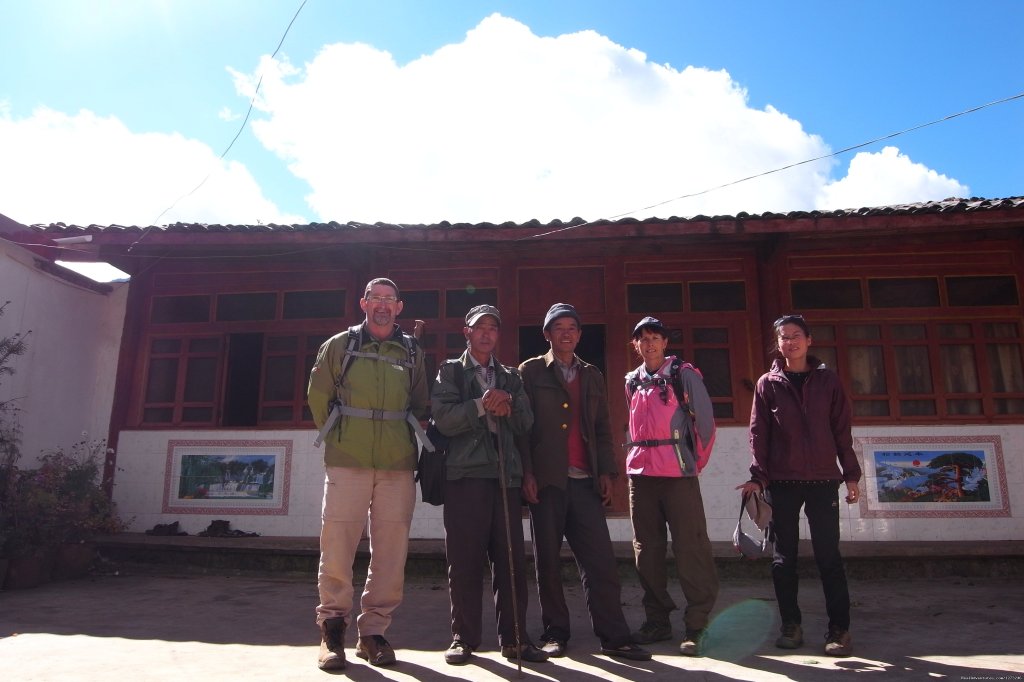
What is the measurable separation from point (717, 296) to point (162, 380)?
6005mm

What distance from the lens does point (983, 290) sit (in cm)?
673

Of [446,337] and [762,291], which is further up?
[762,291]

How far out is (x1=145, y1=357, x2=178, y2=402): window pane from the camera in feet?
23.8

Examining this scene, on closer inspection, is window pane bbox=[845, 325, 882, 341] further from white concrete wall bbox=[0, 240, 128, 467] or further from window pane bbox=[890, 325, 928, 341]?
white concrete wall bbox=[0, 240, 128, 467]

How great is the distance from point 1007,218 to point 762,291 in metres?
2.11

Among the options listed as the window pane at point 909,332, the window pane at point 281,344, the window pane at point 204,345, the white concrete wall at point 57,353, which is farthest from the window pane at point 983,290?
the white concrete wall at point 57,353

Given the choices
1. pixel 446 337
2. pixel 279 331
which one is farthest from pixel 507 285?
pixel 279 331

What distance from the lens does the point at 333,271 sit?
23.9 feet

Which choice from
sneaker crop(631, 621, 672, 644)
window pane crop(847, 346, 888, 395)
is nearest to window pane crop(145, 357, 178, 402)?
sneaker crop(631, 621, 672, 644)

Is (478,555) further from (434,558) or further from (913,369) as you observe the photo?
(913,369)

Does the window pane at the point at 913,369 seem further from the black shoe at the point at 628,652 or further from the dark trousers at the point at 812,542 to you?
the black shoe at the point at 628,652

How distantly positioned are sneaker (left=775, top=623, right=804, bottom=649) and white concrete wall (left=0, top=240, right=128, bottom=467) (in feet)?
22.5

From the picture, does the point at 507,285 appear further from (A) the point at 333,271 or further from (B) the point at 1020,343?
(B) the point at 1020,343

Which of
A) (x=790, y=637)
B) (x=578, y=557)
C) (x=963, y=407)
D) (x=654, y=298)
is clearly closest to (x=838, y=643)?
(x=790, y=637)
